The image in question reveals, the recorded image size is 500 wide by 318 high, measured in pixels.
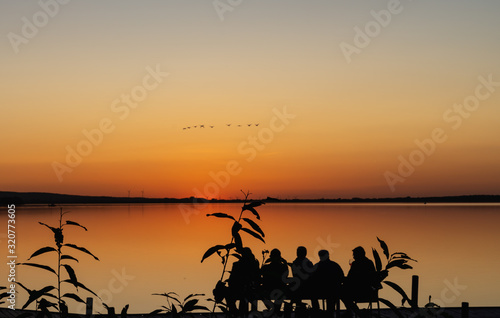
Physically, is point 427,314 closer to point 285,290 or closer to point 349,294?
point 349,294

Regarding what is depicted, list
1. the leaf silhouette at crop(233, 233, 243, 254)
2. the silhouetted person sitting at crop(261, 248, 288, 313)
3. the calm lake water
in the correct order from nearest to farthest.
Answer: the leaf silhouette at crop(233, 233, 243, 254), the silhouetted person sitting at crop(261, 248, 288, 313), the calm lake water

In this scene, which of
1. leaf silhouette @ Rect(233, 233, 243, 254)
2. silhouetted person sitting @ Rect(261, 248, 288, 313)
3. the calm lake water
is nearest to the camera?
leaf silhouette @ Rect(233, 233, 243, 254)

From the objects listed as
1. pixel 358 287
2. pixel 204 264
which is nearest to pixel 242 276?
pixel 358 287

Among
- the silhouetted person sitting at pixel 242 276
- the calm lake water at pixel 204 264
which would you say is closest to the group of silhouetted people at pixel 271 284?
the silhouetted person sitting at pixel 242 276

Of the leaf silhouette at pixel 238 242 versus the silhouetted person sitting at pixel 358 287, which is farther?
the silhouetted person sitting at pixel 358 287

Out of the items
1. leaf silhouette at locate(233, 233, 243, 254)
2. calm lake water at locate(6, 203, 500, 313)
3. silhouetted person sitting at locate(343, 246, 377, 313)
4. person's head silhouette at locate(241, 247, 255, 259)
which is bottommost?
calm lake water at locate(6, 203, 500, 313)

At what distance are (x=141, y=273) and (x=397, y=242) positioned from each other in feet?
Answer: 126

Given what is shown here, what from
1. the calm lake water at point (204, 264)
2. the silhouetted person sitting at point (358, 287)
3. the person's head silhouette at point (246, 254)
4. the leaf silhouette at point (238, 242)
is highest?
the leaf silhouette at point (238, 242)

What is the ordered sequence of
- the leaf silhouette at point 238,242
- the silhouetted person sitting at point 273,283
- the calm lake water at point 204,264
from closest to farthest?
the leaf silhouette at point 238,242, the silhouetted person sitting at point 273,283, the calm lake water at point 204,264

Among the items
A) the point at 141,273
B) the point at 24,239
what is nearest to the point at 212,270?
the point at 141,273

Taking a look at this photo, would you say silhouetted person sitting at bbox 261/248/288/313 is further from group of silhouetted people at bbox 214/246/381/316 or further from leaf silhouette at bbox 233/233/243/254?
leaf silhouette at bbox 233/233/243/254

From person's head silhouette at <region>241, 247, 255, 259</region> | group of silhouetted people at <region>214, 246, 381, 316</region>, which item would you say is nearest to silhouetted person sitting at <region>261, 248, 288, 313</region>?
group of silhouetted people at <region>214, 246, 381, 316</region>

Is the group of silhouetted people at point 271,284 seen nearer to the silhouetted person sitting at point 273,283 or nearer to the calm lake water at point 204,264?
the silhouetted person sitting at point 273,283

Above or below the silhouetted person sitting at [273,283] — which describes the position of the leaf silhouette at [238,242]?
above
